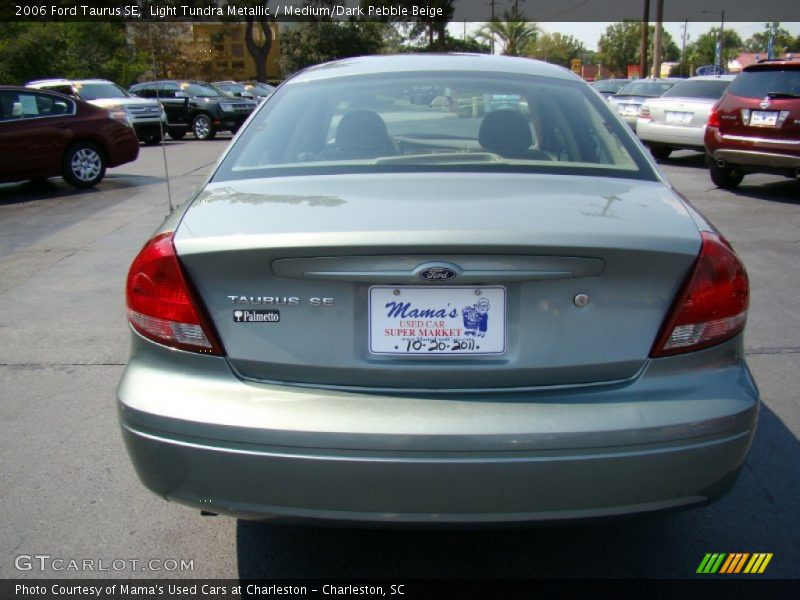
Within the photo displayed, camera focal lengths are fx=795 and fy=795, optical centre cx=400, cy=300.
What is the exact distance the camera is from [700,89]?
1440cm

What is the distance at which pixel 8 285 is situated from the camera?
6469 millimetres

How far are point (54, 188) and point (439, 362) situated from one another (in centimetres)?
1203

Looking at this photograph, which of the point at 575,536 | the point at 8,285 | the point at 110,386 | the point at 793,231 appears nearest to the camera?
the point at 575,536

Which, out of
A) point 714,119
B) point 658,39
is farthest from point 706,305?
point 658,39

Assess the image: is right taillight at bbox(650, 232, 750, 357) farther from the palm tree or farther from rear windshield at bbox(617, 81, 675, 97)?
the palm tree

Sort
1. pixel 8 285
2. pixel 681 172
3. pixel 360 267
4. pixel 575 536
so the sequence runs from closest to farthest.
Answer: pixel 360 267
pixel 575 536
pixel 8 285
pixel 681 172

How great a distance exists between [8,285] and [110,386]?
2791 mm

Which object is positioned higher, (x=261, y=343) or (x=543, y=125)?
(x=543, y=125)

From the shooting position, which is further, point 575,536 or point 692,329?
point 575,536

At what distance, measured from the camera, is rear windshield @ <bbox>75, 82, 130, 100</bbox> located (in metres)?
18.7

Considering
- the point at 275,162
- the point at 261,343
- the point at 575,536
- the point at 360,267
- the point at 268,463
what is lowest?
the point at 575,536

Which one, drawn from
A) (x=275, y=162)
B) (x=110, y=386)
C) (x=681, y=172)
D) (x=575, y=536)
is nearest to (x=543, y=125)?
(x=275, y=162)

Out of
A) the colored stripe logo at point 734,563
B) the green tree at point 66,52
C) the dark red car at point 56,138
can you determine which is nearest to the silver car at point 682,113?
A: the dark red car at point 56,138

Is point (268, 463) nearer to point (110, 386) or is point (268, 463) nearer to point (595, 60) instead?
point (110, 386)
